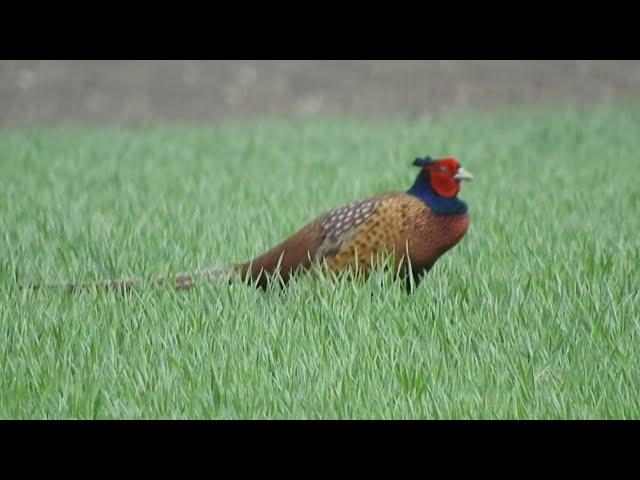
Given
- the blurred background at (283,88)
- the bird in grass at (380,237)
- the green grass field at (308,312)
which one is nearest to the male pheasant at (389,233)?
the bird in grass at (380,237)

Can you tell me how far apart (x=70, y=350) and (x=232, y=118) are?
10.1 meters

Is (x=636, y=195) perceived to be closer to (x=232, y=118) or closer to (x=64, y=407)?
(x=64, y=407)

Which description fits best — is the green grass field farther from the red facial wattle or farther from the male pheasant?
the red facial wattle

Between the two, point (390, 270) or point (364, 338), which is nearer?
point (364, 338)

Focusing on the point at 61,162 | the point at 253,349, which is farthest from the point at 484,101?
the point at 253,349

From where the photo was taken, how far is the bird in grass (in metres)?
5.18

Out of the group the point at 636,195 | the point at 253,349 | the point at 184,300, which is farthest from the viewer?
the point at 636,195

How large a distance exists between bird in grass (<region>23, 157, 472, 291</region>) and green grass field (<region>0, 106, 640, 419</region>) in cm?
14

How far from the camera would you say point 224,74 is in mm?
16375

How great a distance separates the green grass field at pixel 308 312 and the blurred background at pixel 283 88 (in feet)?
19.4

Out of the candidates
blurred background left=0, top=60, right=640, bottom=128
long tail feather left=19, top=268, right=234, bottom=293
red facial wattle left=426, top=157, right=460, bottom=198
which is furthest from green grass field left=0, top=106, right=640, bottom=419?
blurred background left=0, top=60, right=640, bottom=128

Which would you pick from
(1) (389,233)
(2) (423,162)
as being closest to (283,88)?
(2) (423,162)

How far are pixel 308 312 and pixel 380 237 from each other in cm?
70

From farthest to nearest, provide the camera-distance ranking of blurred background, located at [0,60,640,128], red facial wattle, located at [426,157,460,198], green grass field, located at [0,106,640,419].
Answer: blurred background, located at [0,60,640,128] < red facial wattle, located at [426,157,460,198] < green grass field, located at [0,106,640,419]
